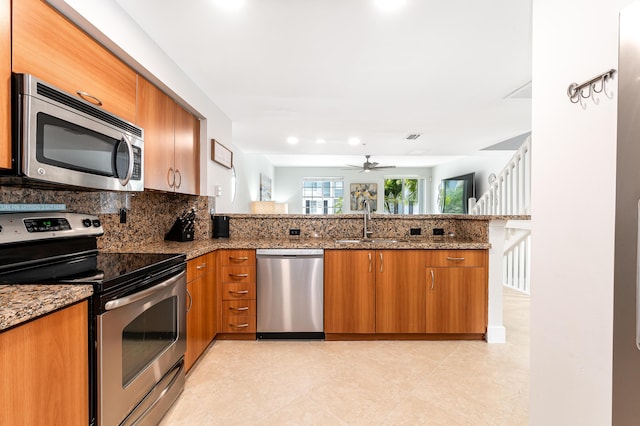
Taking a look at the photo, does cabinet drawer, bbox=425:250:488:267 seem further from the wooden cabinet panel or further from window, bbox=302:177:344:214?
window, bbox=302:177:344:214

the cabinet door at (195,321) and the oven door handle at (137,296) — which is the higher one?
the oven door handle at (137,296)

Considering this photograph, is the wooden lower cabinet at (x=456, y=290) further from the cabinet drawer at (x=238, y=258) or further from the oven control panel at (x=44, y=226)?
the oven control panel at (x=44, y=226)

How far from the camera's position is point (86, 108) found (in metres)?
1.46

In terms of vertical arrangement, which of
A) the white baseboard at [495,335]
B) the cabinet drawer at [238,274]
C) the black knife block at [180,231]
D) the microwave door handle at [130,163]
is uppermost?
the microwave door handle at [130,163]

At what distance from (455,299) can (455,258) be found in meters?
0.37

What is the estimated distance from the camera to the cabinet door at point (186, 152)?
102 inches

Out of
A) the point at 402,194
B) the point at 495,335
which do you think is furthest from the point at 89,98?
the point at 402,194

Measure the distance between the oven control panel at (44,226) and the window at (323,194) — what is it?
7.77 meters

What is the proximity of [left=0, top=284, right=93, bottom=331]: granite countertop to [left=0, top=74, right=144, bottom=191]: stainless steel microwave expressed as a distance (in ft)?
1.39

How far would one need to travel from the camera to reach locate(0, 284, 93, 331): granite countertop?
0.89 metres

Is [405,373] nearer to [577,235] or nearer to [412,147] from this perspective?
[577,235]

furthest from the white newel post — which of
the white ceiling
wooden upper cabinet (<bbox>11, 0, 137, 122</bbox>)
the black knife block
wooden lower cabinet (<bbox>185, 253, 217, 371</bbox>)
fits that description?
wooden upper cabinet (<bbox>11, 0, 137, 122</bbox>)

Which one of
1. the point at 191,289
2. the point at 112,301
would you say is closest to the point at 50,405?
the point at 112,301

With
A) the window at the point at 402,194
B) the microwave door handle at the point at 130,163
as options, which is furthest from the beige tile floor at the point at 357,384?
the window at the point at 402,194
